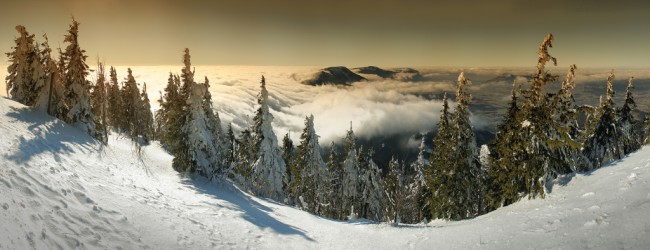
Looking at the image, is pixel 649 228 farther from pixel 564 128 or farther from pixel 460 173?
pixel 460 173

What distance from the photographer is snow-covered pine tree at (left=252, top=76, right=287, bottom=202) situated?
31.0m

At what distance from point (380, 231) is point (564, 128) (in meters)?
11.5

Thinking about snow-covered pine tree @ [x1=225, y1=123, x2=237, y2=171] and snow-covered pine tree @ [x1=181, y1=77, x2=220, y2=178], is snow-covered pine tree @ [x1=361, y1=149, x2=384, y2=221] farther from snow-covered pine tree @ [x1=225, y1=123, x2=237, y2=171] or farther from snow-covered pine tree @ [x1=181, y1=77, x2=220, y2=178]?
snow-covered pine tree @ [x1=181, y1=77, x2=220, y2=178]

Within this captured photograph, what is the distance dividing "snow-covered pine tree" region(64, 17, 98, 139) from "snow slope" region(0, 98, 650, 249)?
9.04 ft

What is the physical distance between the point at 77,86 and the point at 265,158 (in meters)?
15.5

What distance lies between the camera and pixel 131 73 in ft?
172

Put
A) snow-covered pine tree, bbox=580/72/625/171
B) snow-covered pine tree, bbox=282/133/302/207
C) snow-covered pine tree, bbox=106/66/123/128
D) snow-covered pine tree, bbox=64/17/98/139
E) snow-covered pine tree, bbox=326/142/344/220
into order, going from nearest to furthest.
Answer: snow-covered pine tree, bbox=64/17/98/139 < snow-covered pine tree, bbox=580/72/625/171 < snow-covered pine tree, bbox=282/133/302/207 < snow-covered pine tree, bbox=106/66/123/128 < snow-covered pine tree, bbox=326/142/344/220

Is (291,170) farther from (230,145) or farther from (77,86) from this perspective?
(77,86)

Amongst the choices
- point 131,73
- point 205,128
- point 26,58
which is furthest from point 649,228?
point 131,73

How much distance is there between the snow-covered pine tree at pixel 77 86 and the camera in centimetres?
2306

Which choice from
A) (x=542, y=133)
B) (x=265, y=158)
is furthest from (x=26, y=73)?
(x=542, y=133)

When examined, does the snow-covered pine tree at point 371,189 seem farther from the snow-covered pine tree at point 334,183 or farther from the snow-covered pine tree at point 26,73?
the snow-covered pine tree at point 26,73

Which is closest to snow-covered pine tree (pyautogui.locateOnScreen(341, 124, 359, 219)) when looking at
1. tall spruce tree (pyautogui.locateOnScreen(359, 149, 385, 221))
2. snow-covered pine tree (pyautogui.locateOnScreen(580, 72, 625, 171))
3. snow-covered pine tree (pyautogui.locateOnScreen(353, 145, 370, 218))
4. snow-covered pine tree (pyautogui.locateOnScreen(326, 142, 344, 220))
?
snow-covered pine tree (pyautogui.locateOnScreen(353, 145, 370, 218))

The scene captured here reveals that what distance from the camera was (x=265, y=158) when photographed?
31.2 m
